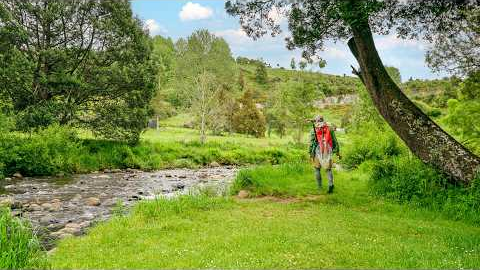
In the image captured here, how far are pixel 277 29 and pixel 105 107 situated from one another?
2389cm

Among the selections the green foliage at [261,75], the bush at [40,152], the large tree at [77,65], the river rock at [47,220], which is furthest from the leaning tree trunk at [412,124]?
the green foliage at [261,75]

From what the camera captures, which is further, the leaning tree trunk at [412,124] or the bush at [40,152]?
the bush at [40,152]

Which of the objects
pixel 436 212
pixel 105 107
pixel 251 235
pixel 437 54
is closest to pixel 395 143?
pixel 437 54

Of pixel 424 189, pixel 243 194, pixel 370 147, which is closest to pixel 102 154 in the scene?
pixel 243 194

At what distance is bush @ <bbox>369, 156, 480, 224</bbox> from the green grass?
800 mm

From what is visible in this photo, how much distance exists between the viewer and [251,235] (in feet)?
36.8

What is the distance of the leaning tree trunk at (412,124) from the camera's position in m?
15.2

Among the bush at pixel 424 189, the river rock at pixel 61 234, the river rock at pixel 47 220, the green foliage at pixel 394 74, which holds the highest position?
Result: the green foliage at pixel 394 74

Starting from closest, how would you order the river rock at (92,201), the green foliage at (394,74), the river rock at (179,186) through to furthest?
the river rock at (92,201) → the river rock at (179,186) → the green foliage at (394,74)

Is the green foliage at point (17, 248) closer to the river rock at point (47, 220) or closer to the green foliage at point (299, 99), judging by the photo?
the river rock at point (47, 220)

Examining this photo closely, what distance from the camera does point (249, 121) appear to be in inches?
3155

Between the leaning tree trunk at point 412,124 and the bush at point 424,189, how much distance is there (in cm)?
61

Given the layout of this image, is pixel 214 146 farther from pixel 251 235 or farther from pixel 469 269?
pixel 469 269

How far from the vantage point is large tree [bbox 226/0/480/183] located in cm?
1517
